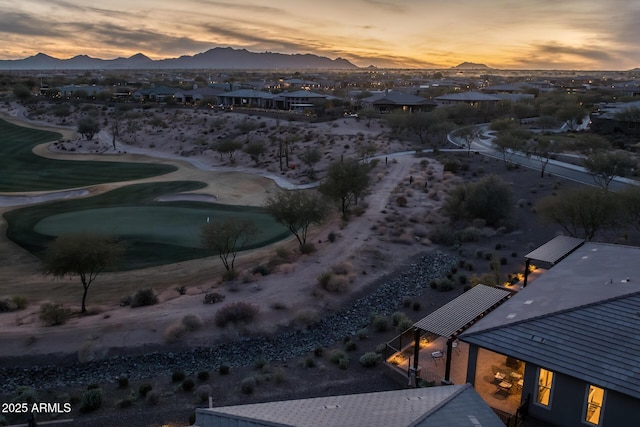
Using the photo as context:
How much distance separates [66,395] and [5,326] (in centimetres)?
798

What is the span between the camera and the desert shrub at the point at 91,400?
19484 mm

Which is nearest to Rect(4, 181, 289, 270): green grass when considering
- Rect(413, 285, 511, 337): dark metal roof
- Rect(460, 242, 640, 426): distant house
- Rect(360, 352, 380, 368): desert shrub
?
Rect(360, 352, 380, 368): desert shrub

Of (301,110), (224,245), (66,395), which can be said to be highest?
(301,110)

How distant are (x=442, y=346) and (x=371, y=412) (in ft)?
34.0

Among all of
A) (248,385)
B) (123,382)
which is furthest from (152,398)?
(248,385)

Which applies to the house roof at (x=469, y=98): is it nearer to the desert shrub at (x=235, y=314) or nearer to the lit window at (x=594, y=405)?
the desert shrub at (x=235, y=314)

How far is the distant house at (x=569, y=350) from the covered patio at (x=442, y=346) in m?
0.82

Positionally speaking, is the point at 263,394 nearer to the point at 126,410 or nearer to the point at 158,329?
the point at 126,410

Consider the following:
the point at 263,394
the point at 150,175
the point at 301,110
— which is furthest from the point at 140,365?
the point at 301,110

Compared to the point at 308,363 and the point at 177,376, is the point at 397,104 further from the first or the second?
the point at 177,376

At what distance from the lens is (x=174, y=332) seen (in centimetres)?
2491

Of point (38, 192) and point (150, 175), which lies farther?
point (150, 175)

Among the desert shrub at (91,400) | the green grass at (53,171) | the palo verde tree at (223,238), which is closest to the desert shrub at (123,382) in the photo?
the desert shrub at (91,400)

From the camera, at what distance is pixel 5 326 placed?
2602 centimetres
